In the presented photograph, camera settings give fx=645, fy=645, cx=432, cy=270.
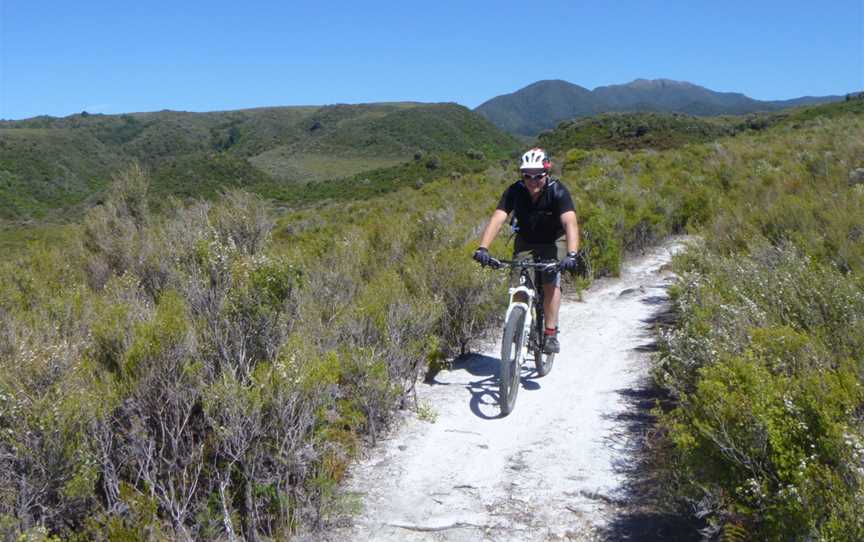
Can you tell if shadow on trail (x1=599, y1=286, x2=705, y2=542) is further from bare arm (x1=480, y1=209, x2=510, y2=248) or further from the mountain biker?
bare arm (x1=480, y1=209, x2=510, y2=248)

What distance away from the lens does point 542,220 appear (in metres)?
5.16

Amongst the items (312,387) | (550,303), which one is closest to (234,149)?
(550,303)

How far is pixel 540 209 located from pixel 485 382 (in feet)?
5.08

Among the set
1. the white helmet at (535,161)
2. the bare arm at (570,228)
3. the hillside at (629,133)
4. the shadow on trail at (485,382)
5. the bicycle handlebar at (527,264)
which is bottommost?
the shadow on trail at (485,382)

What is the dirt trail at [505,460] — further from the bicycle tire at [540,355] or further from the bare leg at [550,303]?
the bare leg at [550,303]

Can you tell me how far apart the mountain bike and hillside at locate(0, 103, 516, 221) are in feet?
177

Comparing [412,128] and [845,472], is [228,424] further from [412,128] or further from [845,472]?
[412,128]

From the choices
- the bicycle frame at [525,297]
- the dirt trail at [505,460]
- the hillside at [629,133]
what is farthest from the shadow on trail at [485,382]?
the hillside at [629,133]

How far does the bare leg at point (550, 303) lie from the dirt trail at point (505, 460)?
0.57 metres

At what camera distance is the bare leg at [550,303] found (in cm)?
518

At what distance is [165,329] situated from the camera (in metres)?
3.49

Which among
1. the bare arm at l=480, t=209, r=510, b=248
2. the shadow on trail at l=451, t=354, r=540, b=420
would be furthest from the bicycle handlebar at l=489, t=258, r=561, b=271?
the shadow on trail at l=451, t=354, r=540, b=420

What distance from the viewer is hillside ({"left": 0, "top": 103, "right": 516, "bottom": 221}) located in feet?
254

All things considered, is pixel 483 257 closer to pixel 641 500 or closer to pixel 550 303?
pixel 550 303
